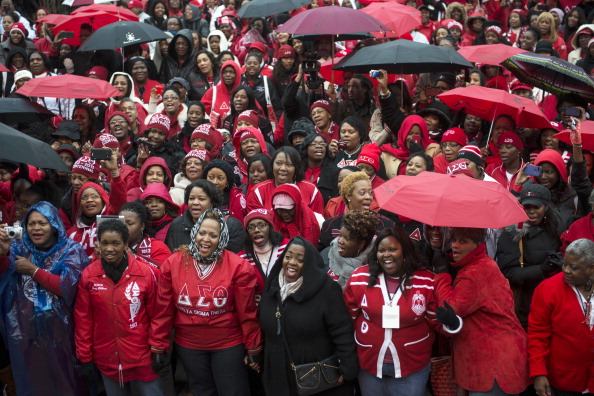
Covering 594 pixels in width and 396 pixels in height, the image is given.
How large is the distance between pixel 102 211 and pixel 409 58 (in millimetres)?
3620

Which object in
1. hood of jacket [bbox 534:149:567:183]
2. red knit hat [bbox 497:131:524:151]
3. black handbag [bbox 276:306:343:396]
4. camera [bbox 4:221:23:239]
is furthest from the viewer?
red knit hat [bbox 497:131:524:151]

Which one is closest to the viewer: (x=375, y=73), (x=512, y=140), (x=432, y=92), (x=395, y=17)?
(x=512, y=140)

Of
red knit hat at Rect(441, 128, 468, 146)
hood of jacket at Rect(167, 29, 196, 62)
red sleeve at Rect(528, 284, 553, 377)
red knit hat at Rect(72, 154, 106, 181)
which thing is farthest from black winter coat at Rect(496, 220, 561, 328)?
hood of jacket at Rect(167, 29, 196, 62)

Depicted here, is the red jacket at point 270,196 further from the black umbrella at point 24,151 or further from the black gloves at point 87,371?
the black gloves at point 87,371

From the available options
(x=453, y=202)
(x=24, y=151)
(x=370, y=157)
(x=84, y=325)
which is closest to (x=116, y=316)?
(x=84, y=325)

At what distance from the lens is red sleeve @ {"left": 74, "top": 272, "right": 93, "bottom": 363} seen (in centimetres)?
581

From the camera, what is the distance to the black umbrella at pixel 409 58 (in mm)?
8000

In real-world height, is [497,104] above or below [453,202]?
below

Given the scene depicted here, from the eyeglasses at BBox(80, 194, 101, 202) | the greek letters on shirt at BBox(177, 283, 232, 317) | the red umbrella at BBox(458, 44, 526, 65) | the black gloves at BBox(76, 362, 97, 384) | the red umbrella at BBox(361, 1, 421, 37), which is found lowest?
the black gloves at BBox(76, 362, 97, 384)

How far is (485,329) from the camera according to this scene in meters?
5.16

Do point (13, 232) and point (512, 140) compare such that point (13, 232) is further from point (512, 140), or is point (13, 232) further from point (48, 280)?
point (512, 140)

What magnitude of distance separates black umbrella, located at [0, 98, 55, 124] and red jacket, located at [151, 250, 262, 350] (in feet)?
9.97

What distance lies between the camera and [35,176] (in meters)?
7.93

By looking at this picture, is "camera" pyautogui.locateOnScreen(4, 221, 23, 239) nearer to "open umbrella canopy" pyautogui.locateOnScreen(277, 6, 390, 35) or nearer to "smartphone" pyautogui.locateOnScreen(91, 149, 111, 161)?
"smartphone" pyautogui.locateOnScreen(91, 149, 111, 161)
